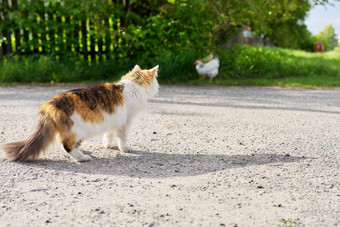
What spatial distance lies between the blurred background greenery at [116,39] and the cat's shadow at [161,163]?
6369mm

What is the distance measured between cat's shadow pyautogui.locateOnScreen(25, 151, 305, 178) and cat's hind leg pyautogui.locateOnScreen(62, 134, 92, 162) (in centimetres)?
6

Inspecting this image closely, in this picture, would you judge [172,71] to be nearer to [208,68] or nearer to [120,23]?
[208,68]

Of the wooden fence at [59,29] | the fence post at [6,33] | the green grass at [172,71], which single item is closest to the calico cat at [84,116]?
the green grass at [172,71]

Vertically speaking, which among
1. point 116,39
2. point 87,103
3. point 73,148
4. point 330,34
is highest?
point 330,34

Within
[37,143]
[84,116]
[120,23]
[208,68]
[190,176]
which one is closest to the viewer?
[190,176]

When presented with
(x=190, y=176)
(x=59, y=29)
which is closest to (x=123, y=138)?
(x=190, y=176)

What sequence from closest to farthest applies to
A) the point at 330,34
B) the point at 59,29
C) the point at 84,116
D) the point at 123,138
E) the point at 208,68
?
the point at 84,116 < the point at 123,138 < the point at 208,68 < the point at 59,29 < the point at 330,34

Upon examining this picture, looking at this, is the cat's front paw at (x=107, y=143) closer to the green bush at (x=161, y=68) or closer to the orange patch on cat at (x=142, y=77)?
the orange patch on cat at (x=142, y=77)

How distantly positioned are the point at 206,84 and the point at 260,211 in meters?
7.73

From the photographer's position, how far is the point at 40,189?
11.0 feet

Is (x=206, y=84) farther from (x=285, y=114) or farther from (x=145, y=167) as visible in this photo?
(x=145, y=167)

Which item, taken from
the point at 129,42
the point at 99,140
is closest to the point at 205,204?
the point at 99,140

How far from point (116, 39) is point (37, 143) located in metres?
7.65

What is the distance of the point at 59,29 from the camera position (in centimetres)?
1093
